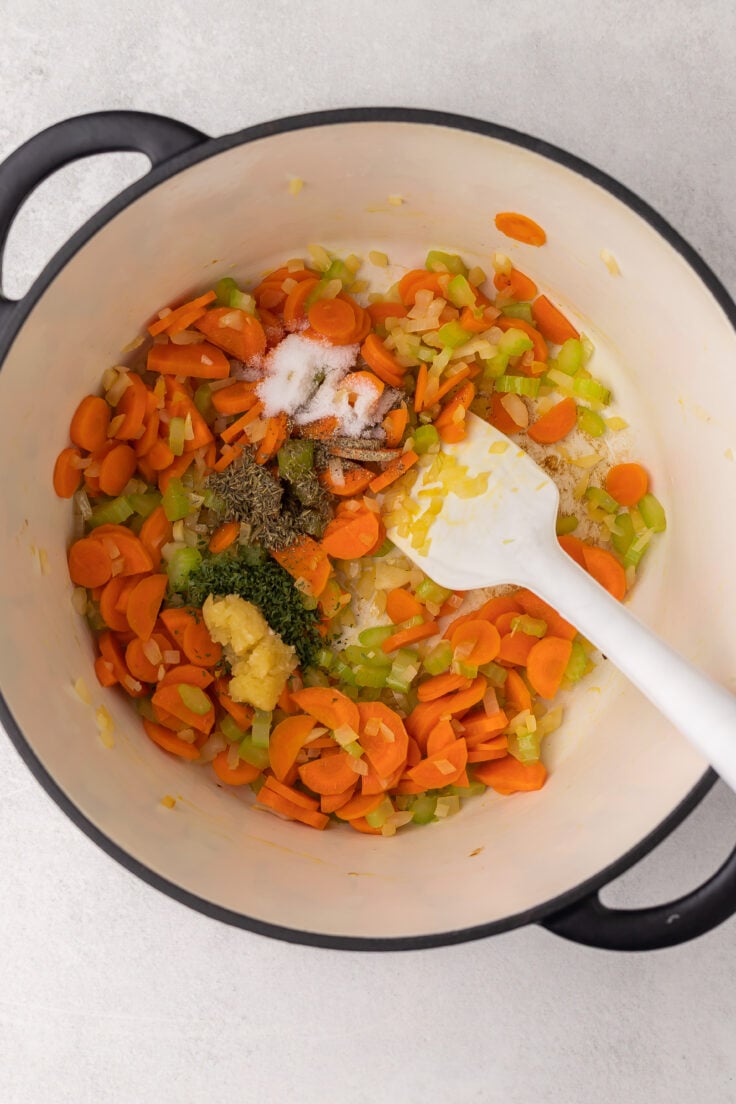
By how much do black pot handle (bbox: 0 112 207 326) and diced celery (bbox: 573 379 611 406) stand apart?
99 cm

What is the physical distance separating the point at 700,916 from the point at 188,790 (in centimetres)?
105

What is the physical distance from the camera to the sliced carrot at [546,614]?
2.01 m

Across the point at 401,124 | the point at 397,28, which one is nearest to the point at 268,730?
the point at 401,124

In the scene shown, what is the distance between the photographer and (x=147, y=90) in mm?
2049

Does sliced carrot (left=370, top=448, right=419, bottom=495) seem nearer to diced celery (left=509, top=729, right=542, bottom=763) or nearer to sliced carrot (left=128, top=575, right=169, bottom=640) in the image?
sliced carrot (left=128, top=575, right=169, bottom=640)

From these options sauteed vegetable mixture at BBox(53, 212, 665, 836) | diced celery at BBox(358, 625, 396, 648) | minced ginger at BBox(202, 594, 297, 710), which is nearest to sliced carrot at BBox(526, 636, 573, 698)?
sauteed vegetable mixture at BBox(53, 212, 665, 836)

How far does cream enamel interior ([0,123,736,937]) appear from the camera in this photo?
1.71 meters

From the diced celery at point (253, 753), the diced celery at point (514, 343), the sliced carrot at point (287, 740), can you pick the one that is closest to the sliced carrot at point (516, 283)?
the diced celery at point (514, 343)

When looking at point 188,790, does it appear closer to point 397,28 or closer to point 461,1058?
point 461,1058

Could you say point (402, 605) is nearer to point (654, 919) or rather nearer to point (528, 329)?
point (528, 329)

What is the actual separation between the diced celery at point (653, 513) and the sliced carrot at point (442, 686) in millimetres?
560

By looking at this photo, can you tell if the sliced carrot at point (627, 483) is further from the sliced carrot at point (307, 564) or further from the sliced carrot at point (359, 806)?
the sliced carrot at point (359, 806)

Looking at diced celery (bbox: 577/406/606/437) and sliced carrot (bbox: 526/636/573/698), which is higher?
diced celery (bbox: 577/406/606/437)

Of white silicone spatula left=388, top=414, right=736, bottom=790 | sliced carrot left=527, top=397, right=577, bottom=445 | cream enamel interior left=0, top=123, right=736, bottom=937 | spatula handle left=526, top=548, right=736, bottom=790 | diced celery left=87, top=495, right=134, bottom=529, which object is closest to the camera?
spatula handle left=526, top=548, right=736, bottom=790
